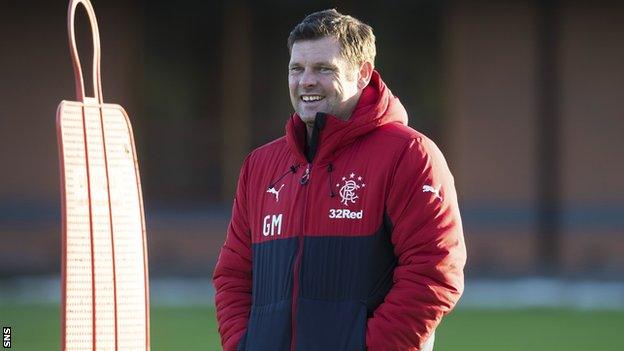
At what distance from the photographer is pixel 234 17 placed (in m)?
12.8

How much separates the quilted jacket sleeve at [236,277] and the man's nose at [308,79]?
393 mm

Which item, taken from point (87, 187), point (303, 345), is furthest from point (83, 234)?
point (303, 345)

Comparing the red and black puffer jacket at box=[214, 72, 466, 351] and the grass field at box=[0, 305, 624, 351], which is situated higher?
the red and black puffer jacket at box=[214, 72, 466, 351]

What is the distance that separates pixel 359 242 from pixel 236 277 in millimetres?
502

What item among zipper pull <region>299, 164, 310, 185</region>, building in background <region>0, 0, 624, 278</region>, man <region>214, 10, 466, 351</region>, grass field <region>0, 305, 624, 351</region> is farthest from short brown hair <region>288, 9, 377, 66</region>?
building in background <region>0, 0, 624, 278</region>

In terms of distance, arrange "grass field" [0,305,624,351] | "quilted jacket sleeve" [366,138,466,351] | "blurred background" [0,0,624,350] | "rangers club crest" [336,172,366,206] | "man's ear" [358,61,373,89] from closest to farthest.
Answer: "quilted jacket sleeve" [366,138,466,351], "rangers club crest" [336,172,366,206], "man's ear" [358,61,373,89], "grass field" [0,305,624,351], "blurred background" [0,0,624,350]

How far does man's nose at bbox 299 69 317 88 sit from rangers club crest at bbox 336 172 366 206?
27 cm

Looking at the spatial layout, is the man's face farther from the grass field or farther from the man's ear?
the grass field

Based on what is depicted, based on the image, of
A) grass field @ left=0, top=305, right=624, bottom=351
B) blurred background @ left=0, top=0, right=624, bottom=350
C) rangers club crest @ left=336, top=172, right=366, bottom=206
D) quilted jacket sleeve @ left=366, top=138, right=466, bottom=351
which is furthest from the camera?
blurred background @ left=0, top=0, right=624, bottom=350

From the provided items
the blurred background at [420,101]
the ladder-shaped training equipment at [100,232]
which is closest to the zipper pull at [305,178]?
the ladder-shaped training equipment at [100,232]

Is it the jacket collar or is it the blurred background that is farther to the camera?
the blurred background

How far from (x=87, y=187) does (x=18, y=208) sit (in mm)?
9120

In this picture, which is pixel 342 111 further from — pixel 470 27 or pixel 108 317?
pixel 470 27

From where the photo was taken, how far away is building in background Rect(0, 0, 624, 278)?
40.9ft
